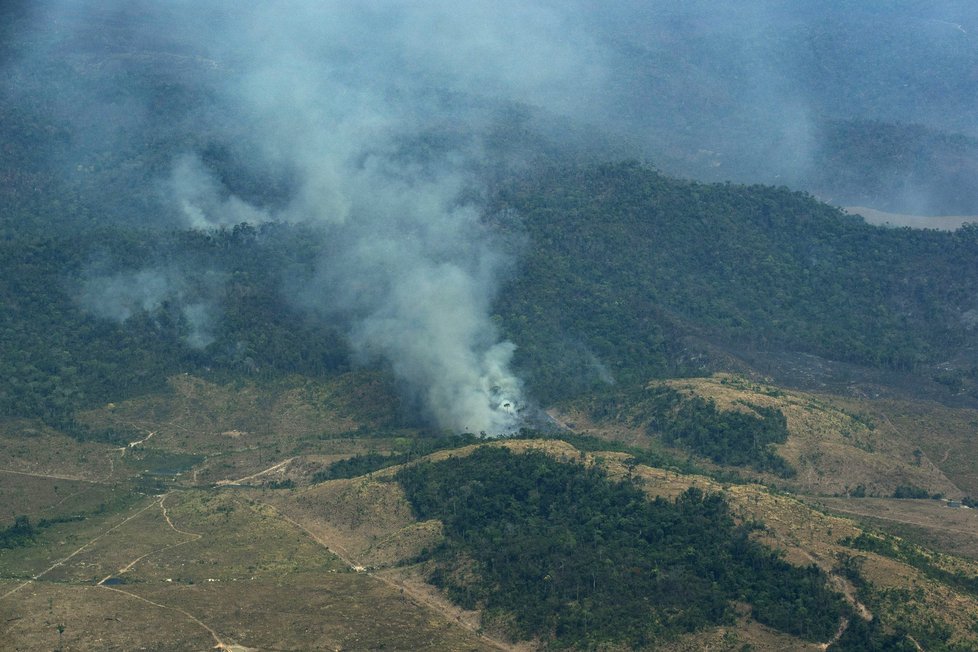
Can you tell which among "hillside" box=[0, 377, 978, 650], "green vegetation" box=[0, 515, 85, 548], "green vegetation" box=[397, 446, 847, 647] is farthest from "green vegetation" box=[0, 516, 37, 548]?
"green vegetation" box=[397, 446, 847, 647]

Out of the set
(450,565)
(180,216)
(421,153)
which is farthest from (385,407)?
(421,153)

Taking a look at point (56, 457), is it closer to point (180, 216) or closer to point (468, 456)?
point (468, 456)

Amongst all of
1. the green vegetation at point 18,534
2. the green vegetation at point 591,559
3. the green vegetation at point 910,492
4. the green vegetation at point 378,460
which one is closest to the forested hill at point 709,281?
the green vegetation at point 378,460

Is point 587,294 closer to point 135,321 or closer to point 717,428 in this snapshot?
point 717,428

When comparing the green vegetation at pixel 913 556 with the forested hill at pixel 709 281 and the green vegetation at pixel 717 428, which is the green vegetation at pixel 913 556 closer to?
the green vegetation at pixel 717 428

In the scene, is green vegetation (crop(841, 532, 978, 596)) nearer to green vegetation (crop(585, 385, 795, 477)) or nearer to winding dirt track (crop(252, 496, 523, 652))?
winding dirt track (crop(252, 496, 523, 652))

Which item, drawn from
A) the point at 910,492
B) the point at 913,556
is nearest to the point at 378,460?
the point at 910,492

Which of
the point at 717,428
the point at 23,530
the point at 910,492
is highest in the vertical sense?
the point at 717,428
